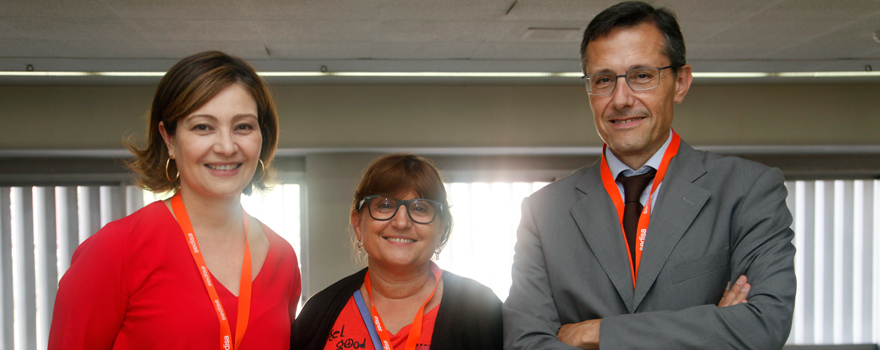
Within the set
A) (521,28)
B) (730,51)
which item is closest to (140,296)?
(521,28)

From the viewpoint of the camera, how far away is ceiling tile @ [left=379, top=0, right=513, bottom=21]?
138 inches

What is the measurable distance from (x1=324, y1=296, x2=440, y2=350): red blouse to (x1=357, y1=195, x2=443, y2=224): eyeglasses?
1.10 ft

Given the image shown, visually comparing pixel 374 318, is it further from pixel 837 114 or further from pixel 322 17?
pixel 837 114

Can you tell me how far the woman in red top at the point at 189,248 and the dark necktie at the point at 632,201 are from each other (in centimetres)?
108

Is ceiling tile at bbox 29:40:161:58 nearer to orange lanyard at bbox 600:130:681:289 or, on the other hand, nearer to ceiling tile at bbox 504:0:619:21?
ceiling tile at bbox 504:0:619:21

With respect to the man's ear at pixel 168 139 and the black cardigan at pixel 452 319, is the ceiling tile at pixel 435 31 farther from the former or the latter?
the man's ear at pixel 168 139

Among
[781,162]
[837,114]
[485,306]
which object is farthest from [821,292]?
[485,306]

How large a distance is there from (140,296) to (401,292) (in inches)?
34.6

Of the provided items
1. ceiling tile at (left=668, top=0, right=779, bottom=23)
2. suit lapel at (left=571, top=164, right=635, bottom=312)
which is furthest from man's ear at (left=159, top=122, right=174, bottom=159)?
ceiling tile at (left=668, top=0, right=779, bottom=23)

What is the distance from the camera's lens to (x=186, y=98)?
4.86 ft

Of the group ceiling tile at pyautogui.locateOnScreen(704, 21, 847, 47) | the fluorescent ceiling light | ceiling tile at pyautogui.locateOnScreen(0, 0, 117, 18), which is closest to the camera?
ceiling tile at pyautogui.locateOnScreen(0, 0, 117, 18)

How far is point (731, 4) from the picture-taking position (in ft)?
11.9

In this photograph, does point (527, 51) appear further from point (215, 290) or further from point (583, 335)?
point (215, 290)

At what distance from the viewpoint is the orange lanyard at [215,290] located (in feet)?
4.98
